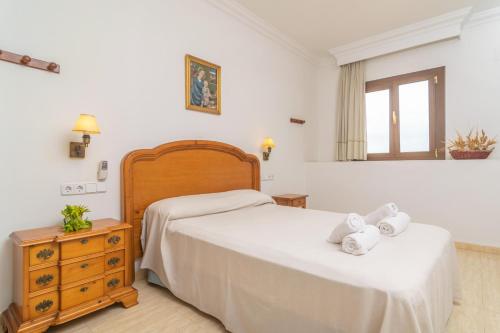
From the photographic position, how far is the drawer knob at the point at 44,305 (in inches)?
60.1

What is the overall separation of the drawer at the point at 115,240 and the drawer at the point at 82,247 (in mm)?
48

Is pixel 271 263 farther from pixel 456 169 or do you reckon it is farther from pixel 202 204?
pixel 456 169

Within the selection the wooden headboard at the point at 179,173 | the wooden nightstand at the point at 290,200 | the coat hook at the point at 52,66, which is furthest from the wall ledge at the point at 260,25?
the wooden nightstand at the point at 290,200

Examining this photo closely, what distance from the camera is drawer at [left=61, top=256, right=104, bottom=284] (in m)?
1.62

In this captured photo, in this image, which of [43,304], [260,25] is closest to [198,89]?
[260,25]

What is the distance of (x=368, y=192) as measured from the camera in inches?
156

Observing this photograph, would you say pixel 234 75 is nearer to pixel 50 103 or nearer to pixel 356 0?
pixel 356 0

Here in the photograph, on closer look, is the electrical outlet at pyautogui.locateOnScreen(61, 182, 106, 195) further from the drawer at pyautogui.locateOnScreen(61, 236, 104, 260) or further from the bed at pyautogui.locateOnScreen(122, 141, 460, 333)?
the drawer at pyautogui.locateOnScreen(61, 236, 104, 260)

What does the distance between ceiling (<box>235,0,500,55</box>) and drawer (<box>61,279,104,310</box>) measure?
3158mm

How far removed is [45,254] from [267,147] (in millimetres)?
2638

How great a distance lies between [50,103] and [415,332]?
245cm

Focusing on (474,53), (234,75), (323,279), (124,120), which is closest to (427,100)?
(474,53)

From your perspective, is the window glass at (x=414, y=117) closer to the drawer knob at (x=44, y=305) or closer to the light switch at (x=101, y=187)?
the light switch at (x=101, y=187)

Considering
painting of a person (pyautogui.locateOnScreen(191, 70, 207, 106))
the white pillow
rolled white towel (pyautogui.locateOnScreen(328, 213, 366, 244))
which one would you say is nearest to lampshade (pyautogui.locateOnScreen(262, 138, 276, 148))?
the white pillow
